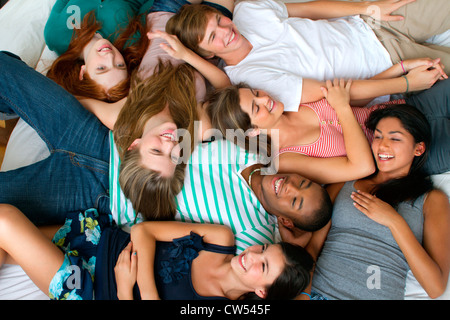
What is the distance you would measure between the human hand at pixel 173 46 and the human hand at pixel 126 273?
2.97 feet

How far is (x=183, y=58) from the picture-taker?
166 cm

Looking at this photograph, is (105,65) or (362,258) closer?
(362,258)

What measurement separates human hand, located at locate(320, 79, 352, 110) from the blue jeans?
1040 mm

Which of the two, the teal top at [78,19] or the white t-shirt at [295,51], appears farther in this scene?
the teal top at [78,19]

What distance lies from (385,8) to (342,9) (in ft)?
0.70

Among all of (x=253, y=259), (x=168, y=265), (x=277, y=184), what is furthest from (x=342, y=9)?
(x=168, y=265)

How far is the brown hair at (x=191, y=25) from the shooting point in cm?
164

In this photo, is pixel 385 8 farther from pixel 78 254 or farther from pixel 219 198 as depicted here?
pixel 78 254

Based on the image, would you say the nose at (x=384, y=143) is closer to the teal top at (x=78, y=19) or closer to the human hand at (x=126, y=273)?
the human hand at (x=126, y=273)

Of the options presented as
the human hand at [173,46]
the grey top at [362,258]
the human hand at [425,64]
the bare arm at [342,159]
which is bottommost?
the grey top at [362,258]

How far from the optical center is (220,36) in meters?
1.64

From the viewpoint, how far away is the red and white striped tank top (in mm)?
1588

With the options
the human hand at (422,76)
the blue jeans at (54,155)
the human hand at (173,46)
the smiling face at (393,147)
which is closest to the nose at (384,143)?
the smiling face at (393,147)

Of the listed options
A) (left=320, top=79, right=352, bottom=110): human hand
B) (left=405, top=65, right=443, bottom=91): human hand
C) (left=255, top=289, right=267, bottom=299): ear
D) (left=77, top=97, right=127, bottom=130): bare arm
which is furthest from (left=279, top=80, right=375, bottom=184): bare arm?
(left=77, top=97, right=127, bottom=130): bare arm
